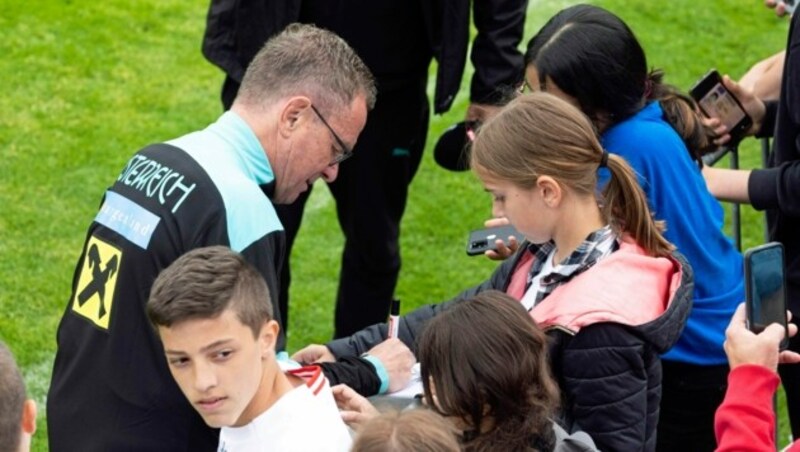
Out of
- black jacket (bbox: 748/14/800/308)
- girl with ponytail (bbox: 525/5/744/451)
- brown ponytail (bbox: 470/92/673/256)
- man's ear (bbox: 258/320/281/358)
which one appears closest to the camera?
man's ear (bbox: 258/320/281/358)

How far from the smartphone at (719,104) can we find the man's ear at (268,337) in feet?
7.15

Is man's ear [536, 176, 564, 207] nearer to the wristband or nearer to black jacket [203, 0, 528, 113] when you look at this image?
the wristband

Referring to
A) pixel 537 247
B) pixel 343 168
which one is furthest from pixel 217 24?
pixel 537 247

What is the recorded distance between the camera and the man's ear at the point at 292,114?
12.2ft

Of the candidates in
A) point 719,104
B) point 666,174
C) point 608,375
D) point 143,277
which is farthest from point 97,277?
point 719,104

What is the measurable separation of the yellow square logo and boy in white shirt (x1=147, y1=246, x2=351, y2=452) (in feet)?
0.91

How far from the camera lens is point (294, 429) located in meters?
3.12

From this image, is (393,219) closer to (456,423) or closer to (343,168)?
(343,168)

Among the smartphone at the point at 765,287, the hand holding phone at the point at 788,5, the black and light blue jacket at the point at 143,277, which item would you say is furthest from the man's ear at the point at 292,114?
the hand holding phone at the point at 788,5

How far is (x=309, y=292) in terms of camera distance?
681cm

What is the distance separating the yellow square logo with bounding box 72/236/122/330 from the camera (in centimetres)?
342

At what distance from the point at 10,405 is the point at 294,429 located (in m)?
0.64

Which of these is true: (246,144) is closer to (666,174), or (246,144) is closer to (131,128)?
(666,174)

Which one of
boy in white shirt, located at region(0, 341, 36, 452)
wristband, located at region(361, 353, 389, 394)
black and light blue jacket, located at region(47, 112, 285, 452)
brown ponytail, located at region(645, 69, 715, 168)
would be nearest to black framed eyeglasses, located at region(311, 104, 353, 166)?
black and light blue jacket, located at region(47, 112, 285, 452)
